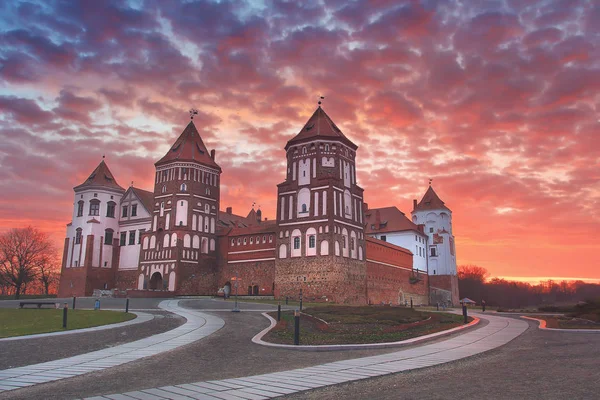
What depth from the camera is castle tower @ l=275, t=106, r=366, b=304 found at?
163ft

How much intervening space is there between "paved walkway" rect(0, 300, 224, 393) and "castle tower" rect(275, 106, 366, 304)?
3288 centimetres

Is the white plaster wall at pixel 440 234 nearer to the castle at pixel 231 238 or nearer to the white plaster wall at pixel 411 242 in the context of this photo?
the white plaster wall at pixel 411 242

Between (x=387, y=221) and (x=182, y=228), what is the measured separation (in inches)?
1370

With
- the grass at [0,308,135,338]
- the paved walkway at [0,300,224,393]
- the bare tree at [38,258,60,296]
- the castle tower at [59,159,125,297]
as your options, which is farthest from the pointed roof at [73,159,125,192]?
the paved walkway at [0,300,224,393]

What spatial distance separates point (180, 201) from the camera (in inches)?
2367

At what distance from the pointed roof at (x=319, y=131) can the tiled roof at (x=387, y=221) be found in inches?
985

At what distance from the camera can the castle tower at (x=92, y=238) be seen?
2451 inches

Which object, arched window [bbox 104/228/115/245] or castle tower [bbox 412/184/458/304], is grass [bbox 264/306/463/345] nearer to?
arched window [bbox 104/228/115/245]

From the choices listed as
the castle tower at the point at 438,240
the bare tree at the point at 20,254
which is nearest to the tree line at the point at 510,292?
the castle tower at the point at 438,240

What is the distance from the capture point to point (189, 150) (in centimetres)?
6200

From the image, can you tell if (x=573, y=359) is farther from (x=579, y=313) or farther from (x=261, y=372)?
(x=579, y=313)

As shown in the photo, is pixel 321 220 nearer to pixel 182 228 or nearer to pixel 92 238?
pixel 182 228

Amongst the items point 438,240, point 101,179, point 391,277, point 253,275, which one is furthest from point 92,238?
point 438,240

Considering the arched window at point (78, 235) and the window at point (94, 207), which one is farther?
the window at point (94, 207)
